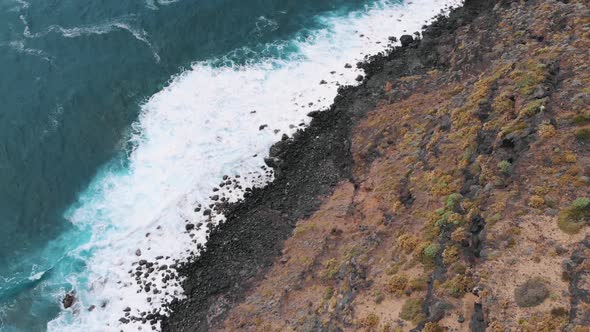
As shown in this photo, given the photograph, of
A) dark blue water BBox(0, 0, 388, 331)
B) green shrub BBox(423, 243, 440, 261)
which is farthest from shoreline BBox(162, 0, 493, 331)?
green shrub BBox(423, 243, 440, 261)

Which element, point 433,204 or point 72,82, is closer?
point 433,204

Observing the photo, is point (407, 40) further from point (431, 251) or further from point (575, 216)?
point (575, 216)

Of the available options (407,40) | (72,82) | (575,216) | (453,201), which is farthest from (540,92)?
(72,82)

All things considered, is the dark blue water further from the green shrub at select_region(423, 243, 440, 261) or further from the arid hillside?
the green shrub at select_region(423, 243, 440, 261)

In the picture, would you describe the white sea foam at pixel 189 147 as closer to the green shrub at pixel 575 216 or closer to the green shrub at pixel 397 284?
the green shrub at pixel 397 284

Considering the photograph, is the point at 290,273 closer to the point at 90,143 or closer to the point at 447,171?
the point at 447,171

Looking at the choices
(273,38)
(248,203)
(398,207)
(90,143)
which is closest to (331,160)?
(248,203)
